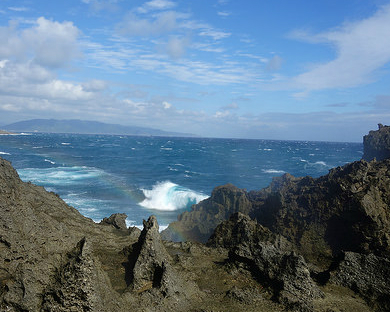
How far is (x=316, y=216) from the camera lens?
20.2 meters

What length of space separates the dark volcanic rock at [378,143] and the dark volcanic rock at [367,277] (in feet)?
94.3

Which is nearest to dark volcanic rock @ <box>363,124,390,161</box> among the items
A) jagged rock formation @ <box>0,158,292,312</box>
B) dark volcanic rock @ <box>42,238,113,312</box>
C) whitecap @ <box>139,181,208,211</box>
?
whitecap @ <box>139,181,208,211</box>

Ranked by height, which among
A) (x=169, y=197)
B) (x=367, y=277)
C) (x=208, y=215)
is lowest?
(x=169, y=197)

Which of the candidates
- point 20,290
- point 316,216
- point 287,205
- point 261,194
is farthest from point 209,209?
point 20,290

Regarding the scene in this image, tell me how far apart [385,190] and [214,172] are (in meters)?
53.2

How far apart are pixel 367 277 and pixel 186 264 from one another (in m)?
6.91

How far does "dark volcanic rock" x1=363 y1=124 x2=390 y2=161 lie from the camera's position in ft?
116

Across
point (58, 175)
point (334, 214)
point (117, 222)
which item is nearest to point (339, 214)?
point (334, 214)

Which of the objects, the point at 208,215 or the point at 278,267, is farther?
the point at 208,215

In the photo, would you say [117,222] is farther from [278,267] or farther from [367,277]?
[367,277]

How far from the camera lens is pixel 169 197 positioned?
154ft

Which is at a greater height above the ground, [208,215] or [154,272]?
[154,272]

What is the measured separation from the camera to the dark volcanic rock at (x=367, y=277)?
10.2m

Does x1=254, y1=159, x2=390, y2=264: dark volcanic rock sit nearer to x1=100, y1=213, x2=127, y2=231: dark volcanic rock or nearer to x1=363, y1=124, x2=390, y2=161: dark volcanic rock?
x1=100, y1=213, x2=127, y2=231: dark volcanic rock
